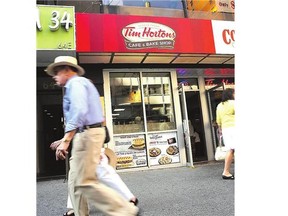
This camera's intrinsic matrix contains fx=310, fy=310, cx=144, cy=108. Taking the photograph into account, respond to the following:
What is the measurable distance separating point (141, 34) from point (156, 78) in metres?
1.80

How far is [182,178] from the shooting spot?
6.51 m

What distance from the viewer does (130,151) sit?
855 cm

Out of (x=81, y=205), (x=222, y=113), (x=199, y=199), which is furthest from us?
(x=222, y=113)

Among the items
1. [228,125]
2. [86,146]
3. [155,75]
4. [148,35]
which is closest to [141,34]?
[148,35]

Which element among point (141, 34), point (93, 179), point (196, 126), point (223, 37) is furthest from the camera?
point (196, 126)

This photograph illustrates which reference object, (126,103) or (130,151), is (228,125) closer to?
(130,151)

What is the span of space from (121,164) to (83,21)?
150 inches

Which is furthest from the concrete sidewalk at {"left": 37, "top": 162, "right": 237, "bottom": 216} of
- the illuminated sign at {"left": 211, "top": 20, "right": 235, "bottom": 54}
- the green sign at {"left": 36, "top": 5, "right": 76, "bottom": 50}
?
the illuminated sign at {"left": 211, "top": 20, "right": 235, "bottom": 54}

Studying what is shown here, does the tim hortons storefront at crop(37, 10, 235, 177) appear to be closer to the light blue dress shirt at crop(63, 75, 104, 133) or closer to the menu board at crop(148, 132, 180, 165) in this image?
the menu board at crop(148, 132, 180, 165)

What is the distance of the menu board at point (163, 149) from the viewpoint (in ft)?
28.7

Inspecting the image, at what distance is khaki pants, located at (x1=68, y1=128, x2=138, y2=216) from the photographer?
2812 mm

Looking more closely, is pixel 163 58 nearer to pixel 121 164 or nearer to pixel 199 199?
pixel 121 164

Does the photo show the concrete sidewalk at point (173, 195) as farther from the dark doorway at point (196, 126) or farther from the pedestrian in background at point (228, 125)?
the dark doorway at point (196, 126)
